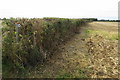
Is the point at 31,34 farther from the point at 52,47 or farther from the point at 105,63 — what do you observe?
the point at 105,63

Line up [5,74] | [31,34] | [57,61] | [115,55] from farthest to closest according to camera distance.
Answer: [115,55] → [57,61] → [31,34] → [5,74]

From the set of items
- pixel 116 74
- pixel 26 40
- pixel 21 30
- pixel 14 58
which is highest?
pixel 21 30

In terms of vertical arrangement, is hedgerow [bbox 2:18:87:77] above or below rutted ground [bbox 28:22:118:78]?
above

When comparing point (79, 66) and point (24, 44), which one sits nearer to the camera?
point (24, 44)

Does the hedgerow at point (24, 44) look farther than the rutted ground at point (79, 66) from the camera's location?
No

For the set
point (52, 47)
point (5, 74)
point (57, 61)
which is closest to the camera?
point (5, 74)

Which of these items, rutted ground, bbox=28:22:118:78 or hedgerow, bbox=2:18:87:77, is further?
rutted ground, bbox=28:22:118:78

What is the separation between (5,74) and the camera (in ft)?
A: 12.1

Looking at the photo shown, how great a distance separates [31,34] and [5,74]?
4.51ft

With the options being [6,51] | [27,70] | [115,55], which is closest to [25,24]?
[6,51]

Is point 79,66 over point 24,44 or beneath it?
beneath

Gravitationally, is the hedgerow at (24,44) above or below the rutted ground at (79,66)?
above

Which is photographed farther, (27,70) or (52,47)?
(52,47)

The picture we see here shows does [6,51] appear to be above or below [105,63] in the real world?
above
